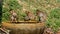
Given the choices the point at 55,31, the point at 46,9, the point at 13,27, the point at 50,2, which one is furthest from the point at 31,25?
the point at 50,2

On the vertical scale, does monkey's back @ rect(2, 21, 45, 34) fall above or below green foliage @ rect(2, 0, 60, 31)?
below

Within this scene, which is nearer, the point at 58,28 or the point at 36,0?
the point at 58,28

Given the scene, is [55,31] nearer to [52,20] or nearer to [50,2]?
[52,20]

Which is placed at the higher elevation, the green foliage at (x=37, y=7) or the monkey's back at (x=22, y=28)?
the green foliage at (x=37, y=7)

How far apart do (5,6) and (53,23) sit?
198 centimetres

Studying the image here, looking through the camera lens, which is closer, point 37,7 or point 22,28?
point 22,28

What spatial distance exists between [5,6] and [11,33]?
232 cm

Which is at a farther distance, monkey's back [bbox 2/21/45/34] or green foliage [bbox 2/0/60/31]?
green foliage [bbox 2/0/60/31]

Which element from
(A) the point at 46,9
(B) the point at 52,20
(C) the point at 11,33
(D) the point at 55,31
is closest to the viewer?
(C) the point at 11,33

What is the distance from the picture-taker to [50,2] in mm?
10750

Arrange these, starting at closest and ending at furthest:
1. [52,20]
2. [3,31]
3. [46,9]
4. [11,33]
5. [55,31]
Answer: [3,31] → [11,33] → [55,31] → [52,20] → [46,9]

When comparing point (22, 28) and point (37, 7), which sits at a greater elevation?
point (37, 7)

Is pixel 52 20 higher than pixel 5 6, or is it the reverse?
pixel 5 6

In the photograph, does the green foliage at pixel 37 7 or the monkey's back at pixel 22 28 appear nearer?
the monkey's back at pixel 22 28
